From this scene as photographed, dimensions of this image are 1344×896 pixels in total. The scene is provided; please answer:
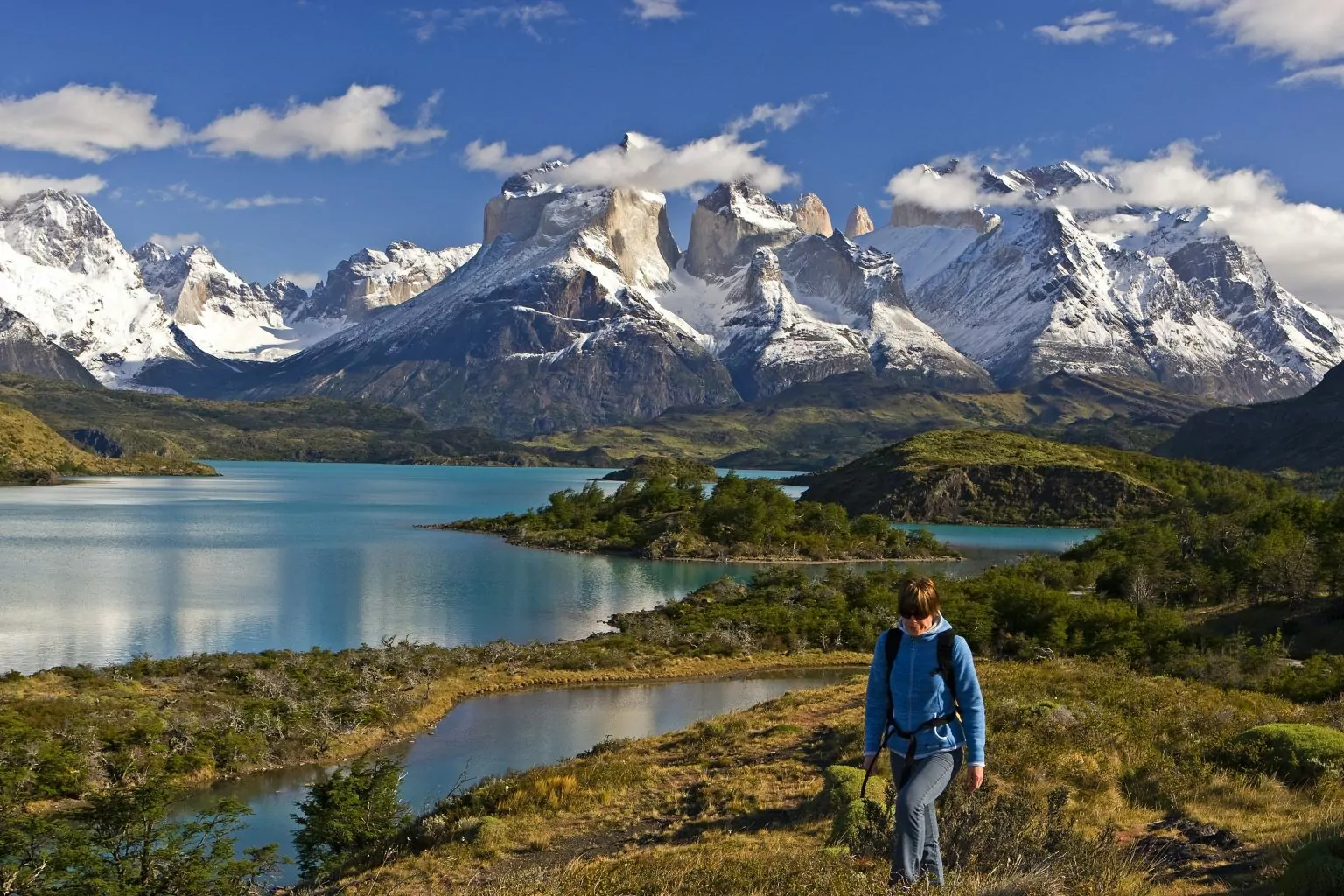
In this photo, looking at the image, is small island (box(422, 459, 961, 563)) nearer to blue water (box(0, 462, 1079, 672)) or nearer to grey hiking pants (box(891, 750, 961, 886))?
blue water (box(0, 462, 1079, 672))

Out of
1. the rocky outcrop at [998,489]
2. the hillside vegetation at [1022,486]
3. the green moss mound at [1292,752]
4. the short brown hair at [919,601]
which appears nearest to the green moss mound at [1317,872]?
the short brown hair at [919,601]

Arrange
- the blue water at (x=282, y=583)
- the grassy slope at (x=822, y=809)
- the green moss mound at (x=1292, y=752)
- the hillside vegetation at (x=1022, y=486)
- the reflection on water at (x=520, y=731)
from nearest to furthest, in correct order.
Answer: the grassy slope at (x=822, y=809) → the green moss mound at (x=1292, y=752) → the reflection on water at (x=520, y=731) → the blue water at (x=282, y=583) → the hillside vegetation at (x=1022, y=486)

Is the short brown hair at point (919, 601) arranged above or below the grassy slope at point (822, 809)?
above

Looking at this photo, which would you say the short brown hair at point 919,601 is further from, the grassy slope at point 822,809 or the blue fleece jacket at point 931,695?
the grassy slope at point 822,809

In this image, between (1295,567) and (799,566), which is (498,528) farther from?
(1295,567)

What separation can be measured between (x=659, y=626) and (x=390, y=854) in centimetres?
4751

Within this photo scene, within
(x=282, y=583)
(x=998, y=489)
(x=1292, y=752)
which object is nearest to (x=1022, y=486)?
(x=998, y=489)

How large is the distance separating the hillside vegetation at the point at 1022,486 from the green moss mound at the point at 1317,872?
163460 mm

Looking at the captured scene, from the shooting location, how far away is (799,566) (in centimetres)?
11781

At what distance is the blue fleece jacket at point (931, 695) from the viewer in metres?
11.1


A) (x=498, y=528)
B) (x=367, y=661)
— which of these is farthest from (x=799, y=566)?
(x=367, y=661)

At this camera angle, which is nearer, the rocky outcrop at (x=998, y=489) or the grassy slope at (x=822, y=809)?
the grassy slope at (x=822, y=809)

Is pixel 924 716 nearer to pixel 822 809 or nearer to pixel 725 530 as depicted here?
pixel 822 809

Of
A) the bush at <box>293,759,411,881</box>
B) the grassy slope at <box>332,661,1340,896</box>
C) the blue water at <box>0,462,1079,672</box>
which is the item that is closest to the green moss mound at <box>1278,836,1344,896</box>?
the grassy slope at <box>332,661,1340,896</box>
